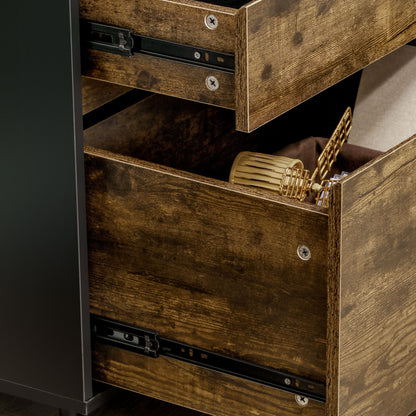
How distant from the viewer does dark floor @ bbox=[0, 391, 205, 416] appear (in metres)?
1.40

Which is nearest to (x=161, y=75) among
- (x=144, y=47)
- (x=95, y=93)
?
(x=144, y=47)

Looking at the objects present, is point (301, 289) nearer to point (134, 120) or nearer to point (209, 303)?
point (209, 303)

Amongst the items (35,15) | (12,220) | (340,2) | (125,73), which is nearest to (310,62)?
(340,2)

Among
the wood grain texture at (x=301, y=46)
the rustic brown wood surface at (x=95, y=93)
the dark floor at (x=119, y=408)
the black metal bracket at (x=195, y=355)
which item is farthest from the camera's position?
the dark floor at (x=119, y=408)

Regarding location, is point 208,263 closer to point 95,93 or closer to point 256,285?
point 256,285

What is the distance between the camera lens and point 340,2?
1064mm

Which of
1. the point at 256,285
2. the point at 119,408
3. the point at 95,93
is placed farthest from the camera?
the point at 119,408

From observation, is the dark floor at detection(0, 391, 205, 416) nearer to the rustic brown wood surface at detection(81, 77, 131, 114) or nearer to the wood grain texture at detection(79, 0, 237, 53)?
the rustic brown wood surface at detection(81, 77, 131, 114)

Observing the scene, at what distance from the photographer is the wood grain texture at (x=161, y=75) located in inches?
39.0

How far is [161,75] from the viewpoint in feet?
3.39

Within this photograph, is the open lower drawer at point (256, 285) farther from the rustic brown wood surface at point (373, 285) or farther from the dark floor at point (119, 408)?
the dark floor at point (119, 408)

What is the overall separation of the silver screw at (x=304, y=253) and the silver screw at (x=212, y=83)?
0.18 metres

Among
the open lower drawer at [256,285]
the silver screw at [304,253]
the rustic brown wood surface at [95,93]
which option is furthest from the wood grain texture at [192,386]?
the rustic brown wood surface at [95,93]

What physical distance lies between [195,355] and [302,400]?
14 cm
